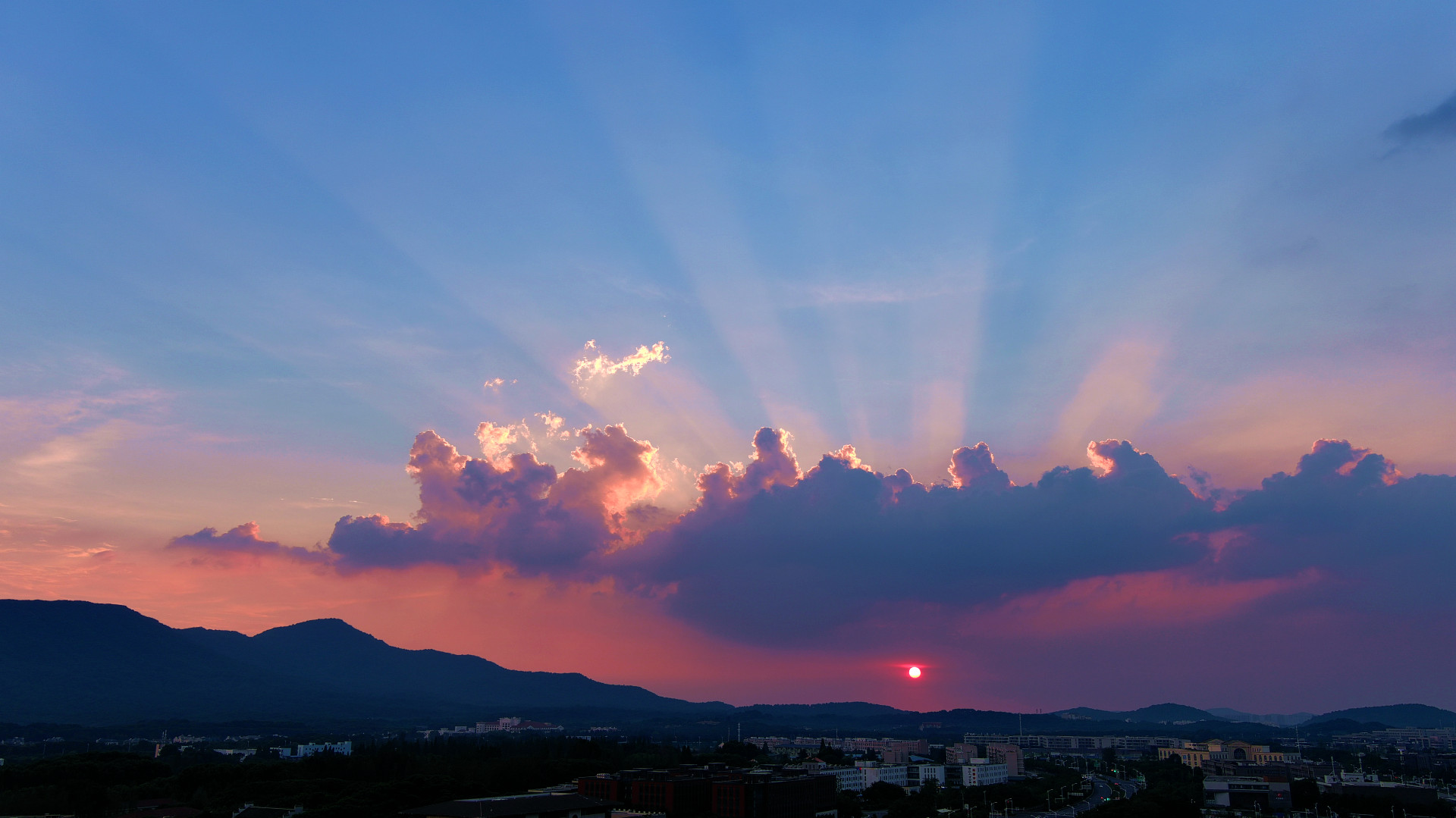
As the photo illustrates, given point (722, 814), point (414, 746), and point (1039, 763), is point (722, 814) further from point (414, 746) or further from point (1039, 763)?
point (1039, 763)

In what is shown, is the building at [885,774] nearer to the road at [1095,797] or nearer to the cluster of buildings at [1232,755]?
the road at [1095,797]

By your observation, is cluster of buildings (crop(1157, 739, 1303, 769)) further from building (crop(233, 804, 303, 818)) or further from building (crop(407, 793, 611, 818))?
building (crop(233, 804, 303, 818))

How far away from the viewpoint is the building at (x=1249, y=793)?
112306 millimetres

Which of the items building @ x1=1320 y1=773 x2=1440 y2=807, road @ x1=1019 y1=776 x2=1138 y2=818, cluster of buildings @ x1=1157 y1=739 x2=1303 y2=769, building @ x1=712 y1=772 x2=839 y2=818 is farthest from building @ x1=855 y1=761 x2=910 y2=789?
building @ x1=1320 y1=773 x2=1440 y2=807

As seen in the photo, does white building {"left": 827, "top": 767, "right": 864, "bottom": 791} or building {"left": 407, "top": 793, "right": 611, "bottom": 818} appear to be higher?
building {"left": 407, "top": 793, "right": 611, "bottom": 818}

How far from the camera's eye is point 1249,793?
380 ft

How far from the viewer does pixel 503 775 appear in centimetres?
10269

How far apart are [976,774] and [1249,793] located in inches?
1720

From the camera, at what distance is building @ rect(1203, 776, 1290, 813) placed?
112306mm

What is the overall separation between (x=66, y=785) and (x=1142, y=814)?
101 metres

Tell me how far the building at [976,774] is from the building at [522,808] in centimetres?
8781

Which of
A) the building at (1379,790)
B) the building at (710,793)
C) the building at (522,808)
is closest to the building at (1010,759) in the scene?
the building at (1379,790)

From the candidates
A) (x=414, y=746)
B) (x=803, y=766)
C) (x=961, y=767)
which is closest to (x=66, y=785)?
(x=414, y=746)

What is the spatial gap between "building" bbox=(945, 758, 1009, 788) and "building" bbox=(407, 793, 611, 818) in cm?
8781
